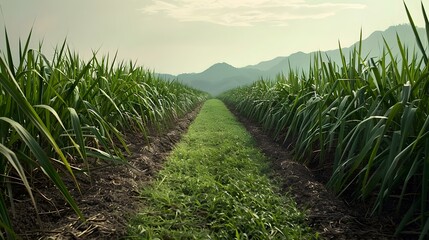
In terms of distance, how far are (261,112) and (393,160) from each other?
15.6 ft

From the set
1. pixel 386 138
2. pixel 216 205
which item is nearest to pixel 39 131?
pixel 216 205

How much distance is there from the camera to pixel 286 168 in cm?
323

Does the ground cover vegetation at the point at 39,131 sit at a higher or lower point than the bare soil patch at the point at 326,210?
higher

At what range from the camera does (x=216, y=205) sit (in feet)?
7.52

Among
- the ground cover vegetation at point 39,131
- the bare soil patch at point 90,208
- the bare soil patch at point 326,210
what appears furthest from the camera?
the bare soil patch at point 326,210

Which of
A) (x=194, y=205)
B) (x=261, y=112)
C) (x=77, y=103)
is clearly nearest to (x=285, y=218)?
(x=194, y=205)

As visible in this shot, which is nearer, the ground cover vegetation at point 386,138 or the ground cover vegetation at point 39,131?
the ground cover vegetation at point 39,131

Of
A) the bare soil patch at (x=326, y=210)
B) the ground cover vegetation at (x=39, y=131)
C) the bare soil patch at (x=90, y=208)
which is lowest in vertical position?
the bare soil patch at (x=326, y=210)

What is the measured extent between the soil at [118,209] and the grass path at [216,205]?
0.32 ft

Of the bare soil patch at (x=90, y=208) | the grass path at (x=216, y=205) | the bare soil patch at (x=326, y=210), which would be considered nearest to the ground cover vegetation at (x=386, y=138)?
the bare soil patch at (x=326, y=210)

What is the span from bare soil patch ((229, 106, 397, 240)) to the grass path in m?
0.10

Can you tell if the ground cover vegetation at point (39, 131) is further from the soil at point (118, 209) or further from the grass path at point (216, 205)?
the grass path at point (216, 205)

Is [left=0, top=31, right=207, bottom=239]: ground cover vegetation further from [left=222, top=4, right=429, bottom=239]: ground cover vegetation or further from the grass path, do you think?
[left=222, top=4, right=429, bottom=239]: ground cover vegetation

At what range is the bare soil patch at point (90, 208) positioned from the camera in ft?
5.72
